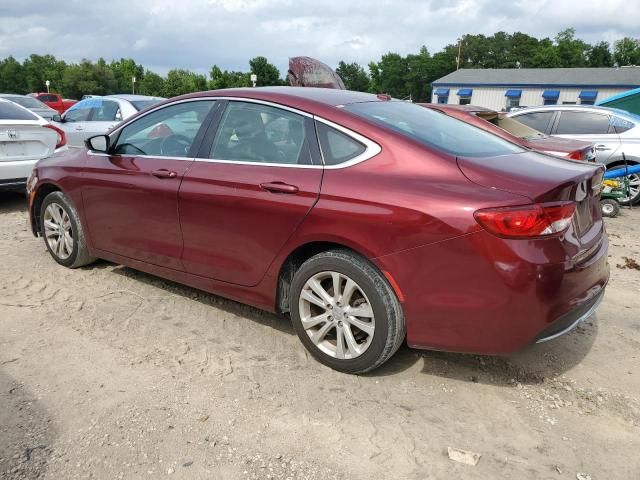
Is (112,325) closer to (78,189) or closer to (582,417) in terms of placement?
(78,189)

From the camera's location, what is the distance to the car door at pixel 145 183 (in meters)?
3.79

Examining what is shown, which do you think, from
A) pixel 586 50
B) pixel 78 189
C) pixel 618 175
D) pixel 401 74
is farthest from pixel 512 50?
pixel 78 189

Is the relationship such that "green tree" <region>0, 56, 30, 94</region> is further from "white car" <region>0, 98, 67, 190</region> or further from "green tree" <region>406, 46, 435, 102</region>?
"white car" <region>0, 98, 67, 190</region>

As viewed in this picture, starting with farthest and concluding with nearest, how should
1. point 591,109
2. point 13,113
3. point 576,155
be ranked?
point 591,109
point 13,113
point 576,155

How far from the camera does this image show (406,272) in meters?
2.77

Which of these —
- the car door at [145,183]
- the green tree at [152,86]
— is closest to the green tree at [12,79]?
the green tree at [152,86]

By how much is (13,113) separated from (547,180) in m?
7.17

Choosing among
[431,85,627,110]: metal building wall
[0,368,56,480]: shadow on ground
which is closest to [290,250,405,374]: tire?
[0,368,56,480]: shadow on ground

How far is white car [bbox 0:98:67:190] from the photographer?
22.8 feet

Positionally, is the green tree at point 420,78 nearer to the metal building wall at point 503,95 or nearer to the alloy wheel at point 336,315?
the metal building wall at point 503,95

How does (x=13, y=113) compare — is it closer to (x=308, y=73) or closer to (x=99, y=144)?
(x=99, y=144)

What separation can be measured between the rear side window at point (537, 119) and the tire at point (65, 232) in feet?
24.4

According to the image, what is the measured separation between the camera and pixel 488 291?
8.52 feet

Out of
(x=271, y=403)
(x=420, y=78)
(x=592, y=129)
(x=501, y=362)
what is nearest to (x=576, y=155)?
(x=592, y=129)
